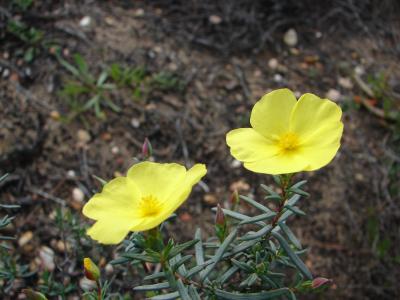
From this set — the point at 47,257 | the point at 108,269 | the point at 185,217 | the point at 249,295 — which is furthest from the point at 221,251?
the point at 47,257

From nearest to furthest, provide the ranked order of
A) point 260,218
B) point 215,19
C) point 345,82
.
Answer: point 260,218 → point 345,82 → point 215,19

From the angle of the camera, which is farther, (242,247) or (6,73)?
(6,73)

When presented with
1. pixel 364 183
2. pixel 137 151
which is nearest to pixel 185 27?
pixel 137 151

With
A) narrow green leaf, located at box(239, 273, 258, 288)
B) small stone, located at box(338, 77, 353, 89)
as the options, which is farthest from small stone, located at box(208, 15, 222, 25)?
narrow green leaf, located at box(239, 273, 258, 288)

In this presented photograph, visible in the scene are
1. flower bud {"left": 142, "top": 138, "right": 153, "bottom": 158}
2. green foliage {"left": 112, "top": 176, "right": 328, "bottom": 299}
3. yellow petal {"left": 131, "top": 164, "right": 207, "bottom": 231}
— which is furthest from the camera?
flower bud {"left": 142, "top": 138, "right": 153, "bottom": 158}

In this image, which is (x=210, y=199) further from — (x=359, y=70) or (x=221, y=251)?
(x=359, y=70)

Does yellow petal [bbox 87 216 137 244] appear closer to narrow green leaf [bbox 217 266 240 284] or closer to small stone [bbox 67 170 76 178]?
narrow green leaf [bbox 217 266 240 284]

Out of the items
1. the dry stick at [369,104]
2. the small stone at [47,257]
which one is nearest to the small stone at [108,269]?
the small stone at [47,257]

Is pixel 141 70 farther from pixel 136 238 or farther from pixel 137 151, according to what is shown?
pixel 136 238
